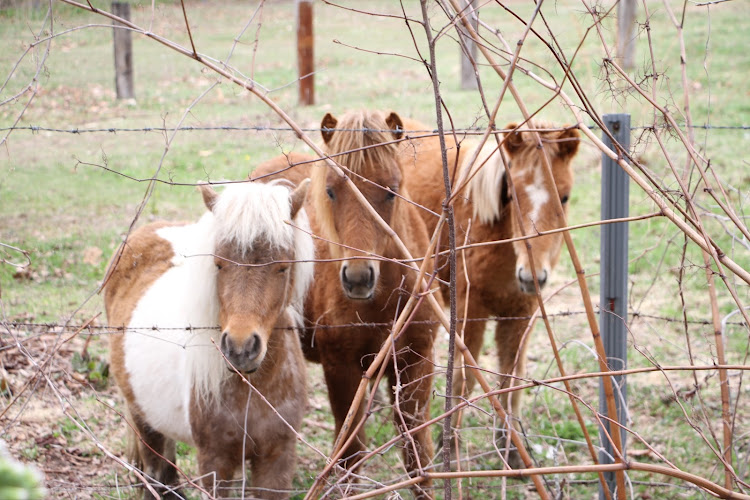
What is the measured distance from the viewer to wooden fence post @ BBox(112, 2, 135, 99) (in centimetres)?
1148

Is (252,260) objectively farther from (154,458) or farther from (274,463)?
(154,458)

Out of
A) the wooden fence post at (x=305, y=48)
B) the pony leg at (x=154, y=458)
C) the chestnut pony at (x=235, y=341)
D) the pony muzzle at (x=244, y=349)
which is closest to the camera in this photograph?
the pony muzzle at (x=244, y=349)

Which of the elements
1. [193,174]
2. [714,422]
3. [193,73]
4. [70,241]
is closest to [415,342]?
[714,422]

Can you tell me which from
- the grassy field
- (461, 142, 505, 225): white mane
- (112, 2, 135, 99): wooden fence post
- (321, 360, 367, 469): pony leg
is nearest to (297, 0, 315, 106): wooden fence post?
the grassy field

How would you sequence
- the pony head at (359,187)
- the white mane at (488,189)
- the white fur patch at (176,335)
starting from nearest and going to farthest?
the white fur patch at (176,335) < the pony head at (359,187) < the white mane at (488,189)

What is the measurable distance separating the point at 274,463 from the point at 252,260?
2.83ft

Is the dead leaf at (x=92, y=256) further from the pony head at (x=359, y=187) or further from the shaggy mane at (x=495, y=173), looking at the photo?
the shaggy mane at (x=495, y=173)

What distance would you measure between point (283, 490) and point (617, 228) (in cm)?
181

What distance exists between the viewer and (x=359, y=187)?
3326 millimetres

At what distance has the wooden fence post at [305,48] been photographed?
11.3 m

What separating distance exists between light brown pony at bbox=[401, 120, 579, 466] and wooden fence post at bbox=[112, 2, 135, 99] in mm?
8559

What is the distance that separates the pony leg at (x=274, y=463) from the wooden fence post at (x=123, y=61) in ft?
32.8

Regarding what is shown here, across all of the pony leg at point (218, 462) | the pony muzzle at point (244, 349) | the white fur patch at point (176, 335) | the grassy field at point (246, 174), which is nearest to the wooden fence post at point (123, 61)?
the grassy field at point (246, 174)

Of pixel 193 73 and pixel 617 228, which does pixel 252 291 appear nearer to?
pixel 617 228
